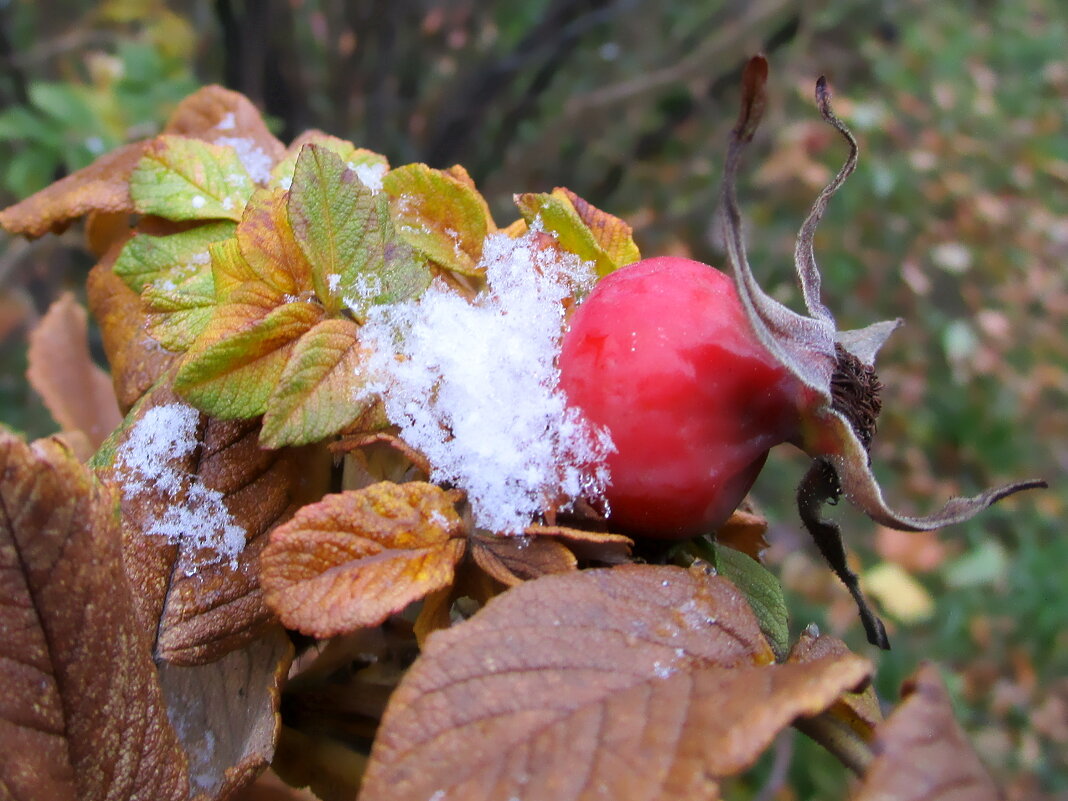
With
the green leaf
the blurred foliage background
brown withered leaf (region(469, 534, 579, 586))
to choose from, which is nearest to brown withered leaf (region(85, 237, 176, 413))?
brown withered leaf (region(469, 534, 579, 586))

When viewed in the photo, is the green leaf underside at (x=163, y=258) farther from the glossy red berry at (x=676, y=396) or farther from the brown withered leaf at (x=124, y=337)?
the glossy red berry at (x=676, y=396)

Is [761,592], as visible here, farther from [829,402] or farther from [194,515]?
[194,515]

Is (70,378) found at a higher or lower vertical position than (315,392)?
lower

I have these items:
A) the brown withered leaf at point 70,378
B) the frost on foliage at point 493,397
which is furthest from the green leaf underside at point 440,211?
the brown withered leaf at point 70,378

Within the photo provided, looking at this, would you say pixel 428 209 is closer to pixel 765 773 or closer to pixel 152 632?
pixel 152 632

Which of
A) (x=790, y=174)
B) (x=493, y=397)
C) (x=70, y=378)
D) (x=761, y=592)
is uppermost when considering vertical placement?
(x=493, y=397)

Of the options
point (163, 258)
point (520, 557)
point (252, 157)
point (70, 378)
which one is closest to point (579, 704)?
point (520, 557)

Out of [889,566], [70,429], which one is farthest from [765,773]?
[70,429]
